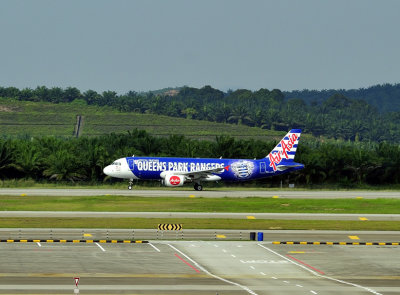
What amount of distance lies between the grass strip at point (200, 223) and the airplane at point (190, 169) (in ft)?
100

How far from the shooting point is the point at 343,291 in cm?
3372

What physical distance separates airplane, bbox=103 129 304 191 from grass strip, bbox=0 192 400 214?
12.8 m

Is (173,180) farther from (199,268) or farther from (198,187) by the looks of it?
(199,268)

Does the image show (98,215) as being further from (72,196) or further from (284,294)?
(284,294)

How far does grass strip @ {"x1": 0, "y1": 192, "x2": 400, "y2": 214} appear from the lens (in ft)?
227

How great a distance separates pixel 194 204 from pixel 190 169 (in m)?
19.5

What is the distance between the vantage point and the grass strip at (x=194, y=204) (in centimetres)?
6906

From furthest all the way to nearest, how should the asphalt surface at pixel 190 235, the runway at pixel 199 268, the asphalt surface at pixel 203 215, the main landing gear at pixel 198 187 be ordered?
the main landing gear at pixel 198 187 < the asphalt surface at pixel 203 215 < the asphalt surface at pixel 190 235 < the runway at pixel 199 268

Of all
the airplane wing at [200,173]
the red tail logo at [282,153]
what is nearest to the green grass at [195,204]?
the airplane wing at [200,173]

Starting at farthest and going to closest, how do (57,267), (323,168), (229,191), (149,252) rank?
(323,168)
(229,191)
(149,252)
(57,267)

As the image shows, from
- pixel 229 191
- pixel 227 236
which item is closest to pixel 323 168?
pixel 229 191

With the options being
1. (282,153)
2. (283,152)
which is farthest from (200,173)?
(283,152)

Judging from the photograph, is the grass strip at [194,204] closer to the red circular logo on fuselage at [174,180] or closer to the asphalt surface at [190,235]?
the red circular logo on fuselage at [174,180]

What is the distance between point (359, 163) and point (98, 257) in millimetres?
68638
